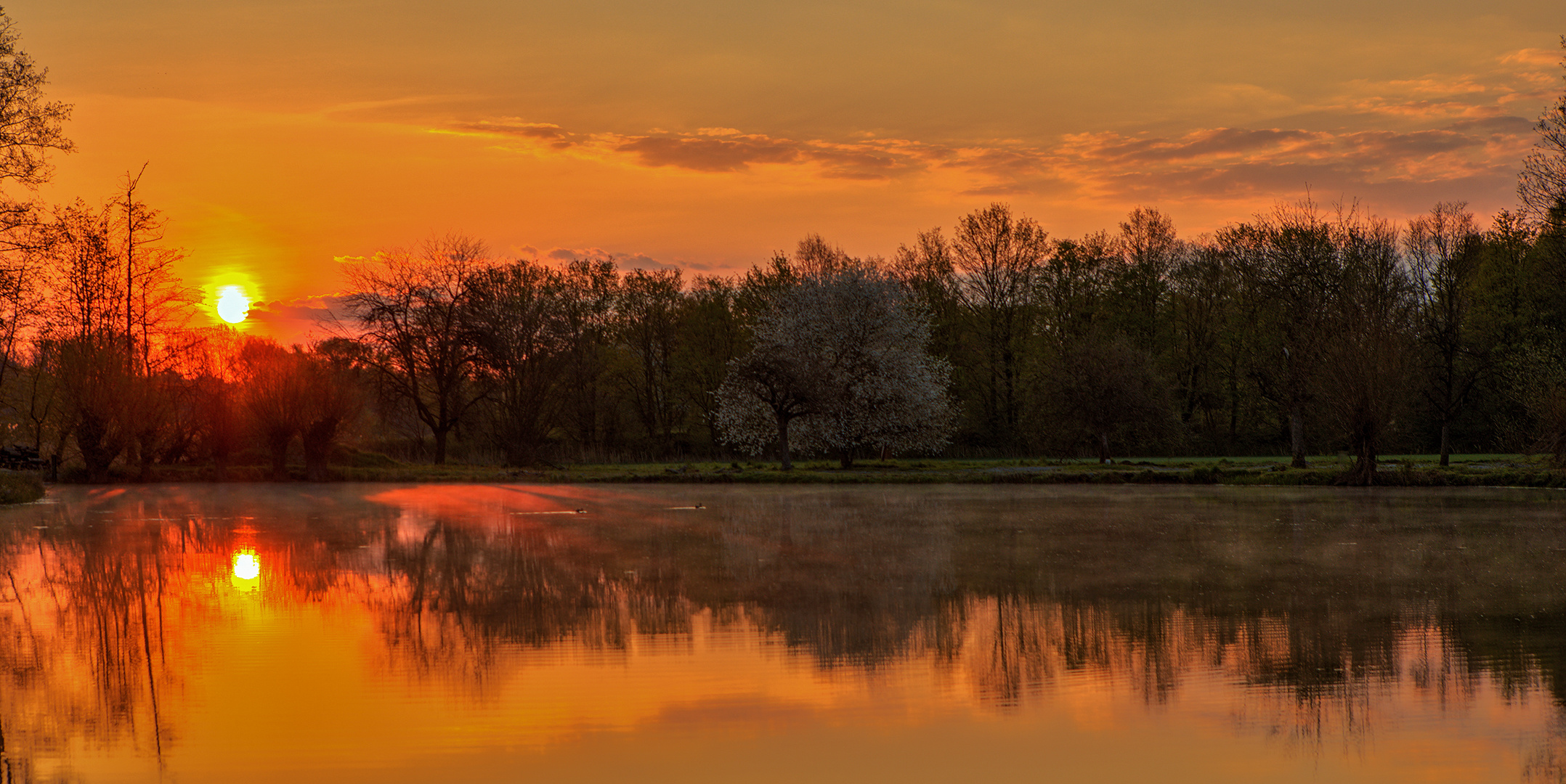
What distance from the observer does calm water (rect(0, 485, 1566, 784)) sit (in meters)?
6.93

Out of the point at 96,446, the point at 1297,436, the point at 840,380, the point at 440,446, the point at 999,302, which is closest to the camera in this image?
the point at 96,446

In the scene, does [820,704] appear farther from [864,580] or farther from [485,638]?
[864,580]

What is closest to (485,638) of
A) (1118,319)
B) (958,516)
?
(958,516)

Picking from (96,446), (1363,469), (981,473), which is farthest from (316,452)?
(1363,469)

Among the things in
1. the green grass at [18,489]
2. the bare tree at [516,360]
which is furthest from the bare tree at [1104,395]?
the green grass at [18,489]

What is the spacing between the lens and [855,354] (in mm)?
47188

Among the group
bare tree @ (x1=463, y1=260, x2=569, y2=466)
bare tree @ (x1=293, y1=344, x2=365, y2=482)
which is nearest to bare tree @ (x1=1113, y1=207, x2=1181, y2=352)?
bare tree @ (x1=463, y1=260, x2=569, y2=466)

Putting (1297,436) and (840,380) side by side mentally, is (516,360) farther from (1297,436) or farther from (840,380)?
(1297,436)

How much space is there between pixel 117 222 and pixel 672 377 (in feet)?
105

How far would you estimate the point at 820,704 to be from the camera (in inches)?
320

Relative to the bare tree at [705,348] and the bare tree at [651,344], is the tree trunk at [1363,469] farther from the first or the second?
the bare tree at [651,344]

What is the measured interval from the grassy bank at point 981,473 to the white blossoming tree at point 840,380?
1531mm

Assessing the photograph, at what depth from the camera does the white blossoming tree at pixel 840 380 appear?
44.0 meters

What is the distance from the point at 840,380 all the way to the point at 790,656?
36.4m
